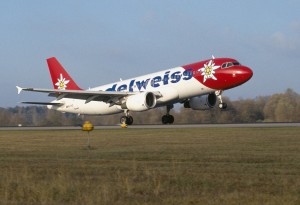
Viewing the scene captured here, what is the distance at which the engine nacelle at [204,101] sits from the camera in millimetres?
48375

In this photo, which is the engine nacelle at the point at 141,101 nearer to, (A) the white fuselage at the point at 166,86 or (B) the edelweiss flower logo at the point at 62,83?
(A) the white fuselage at the point at 166,86

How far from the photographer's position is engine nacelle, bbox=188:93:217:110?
48.4m

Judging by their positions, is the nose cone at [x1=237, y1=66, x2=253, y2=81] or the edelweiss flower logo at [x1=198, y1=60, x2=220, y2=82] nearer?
the nose cone at [x1=237, y1=66, x2=253, y2=81]

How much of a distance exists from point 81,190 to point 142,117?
62.1 m

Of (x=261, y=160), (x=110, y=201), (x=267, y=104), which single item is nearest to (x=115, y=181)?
(x=110, y=201)

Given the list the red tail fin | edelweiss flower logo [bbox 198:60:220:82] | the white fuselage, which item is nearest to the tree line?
the red tail fin

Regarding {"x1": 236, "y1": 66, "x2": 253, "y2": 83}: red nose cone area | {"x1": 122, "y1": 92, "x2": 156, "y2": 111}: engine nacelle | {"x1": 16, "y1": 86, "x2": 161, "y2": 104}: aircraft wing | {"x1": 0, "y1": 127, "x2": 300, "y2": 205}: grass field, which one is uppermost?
{"x1": 236, "y1": 66, "x2": 253, "y2": 83}: red nose cone area

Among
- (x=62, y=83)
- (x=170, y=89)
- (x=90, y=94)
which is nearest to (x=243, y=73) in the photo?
(x=170, y=89)

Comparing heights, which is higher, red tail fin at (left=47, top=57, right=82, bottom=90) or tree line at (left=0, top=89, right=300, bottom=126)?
red tail fin at (left=47, top=57, right=82, bottom=90)

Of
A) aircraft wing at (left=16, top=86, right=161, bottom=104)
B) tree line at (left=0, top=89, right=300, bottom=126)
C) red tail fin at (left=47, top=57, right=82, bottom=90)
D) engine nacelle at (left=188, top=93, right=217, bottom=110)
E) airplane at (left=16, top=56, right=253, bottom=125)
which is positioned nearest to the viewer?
Answer: airplane at (left=16, top=56, right=253, bottom=125)

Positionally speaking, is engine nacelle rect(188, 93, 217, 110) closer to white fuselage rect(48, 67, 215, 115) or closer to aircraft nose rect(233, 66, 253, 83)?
white fuselage rect(48, 67, 215, 115)

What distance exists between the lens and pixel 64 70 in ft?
184

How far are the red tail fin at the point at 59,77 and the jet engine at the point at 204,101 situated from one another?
489 inches

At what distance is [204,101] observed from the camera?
4825cm
